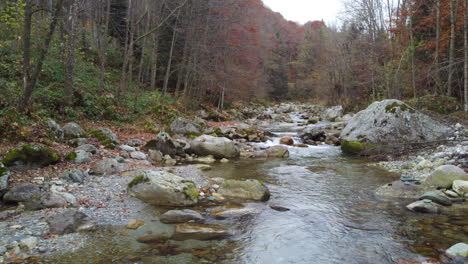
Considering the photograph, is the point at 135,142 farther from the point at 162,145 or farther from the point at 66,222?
the point at 66,222

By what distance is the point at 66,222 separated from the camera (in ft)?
14.7

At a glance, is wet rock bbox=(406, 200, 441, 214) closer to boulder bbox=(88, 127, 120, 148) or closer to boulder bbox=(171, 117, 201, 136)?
boulder bbox=(88, 127, 120, 148)

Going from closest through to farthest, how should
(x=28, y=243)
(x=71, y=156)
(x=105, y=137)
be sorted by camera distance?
(x=28, y=243) < (x=71, y=156) < (x=105, y=137)

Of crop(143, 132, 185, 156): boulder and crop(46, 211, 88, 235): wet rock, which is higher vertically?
crop(143, 132, 185, 156): boulder

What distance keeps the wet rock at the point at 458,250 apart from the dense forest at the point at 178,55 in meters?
8.93

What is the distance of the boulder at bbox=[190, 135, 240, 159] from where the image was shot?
11.2 metres

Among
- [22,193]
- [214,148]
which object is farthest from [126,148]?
[22,193]

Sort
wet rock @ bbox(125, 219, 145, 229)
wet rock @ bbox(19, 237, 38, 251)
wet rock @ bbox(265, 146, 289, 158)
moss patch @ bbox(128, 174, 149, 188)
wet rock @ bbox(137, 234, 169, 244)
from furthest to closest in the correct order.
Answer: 1. wet rock @ bbox(265, 146, 289, 158)
2. moss patch @ bbox(128, 174, 149, 188)
3. wet rock @ bbox(125, 219, 145, 229)
4. wet rock @ bbox(137, 234, 169, 244)
5. wet rock @ bbox(19, 237, 38, 251)

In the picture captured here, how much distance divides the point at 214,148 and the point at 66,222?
7.02 meters

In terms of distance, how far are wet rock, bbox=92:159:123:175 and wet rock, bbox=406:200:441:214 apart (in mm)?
6533

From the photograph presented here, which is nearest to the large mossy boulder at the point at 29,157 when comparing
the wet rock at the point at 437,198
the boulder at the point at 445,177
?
the wet rock at the point at 437,198

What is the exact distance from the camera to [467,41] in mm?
14062

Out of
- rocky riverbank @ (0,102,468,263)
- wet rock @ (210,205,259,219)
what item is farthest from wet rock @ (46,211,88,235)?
wet rock @ (210,205,259,219)

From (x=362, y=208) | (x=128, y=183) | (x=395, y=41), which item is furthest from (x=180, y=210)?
(x=395, y=41)
